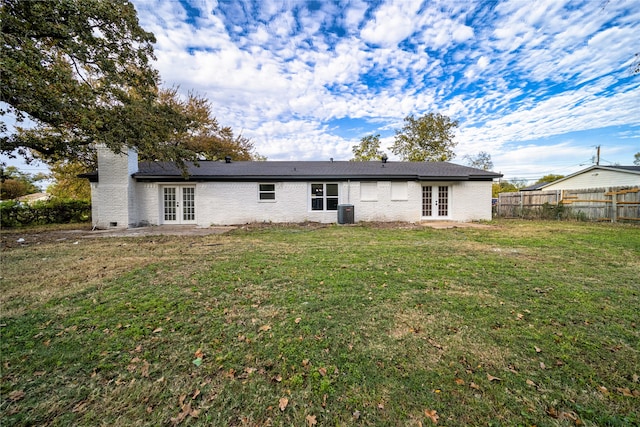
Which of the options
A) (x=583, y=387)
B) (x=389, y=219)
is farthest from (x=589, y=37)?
(x=583, y=387)

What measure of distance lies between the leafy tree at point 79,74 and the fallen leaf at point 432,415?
9.88 metres

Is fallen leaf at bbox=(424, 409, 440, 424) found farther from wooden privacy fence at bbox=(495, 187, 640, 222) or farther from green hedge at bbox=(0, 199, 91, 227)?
green hedge at bbox=(0, 199, 91, 227)

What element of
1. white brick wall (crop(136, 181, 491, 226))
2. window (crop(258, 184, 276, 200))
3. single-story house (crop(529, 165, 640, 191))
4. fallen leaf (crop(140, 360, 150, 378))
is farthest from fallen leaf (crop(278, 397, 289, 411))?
single-story house (crop(529, 165, 640, 191))

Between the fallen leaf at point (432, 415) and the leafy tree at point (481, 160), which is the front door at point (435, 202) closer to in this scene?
the fallen leaf at point (432, 415)

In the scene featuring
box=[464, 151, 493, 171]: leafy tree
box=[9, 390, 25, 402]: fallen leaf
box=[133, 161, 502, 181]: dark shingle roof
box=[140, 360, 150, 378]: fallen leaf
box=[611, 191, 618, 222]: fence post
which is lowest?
box=[140, 360, 150, 378]: fallen leaf

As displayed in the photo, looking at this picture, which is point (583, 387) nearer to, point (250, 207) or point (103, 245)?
point (103, 245)

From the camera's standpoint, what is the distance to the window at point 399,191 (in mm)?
13344

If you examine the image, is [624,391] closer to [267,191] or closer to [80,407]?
[80,407]

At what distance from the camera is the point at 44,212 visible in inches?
537

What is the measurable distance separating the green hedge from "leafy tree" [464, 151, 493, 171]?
143 feet

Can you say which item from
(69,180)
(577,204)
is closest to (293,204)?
(577,204)

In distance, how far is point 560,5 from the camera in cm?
707

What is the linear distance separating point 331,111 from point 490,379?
55.8ft

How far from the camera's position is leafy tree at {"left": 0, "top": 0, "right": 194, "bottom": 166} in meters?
6.24
